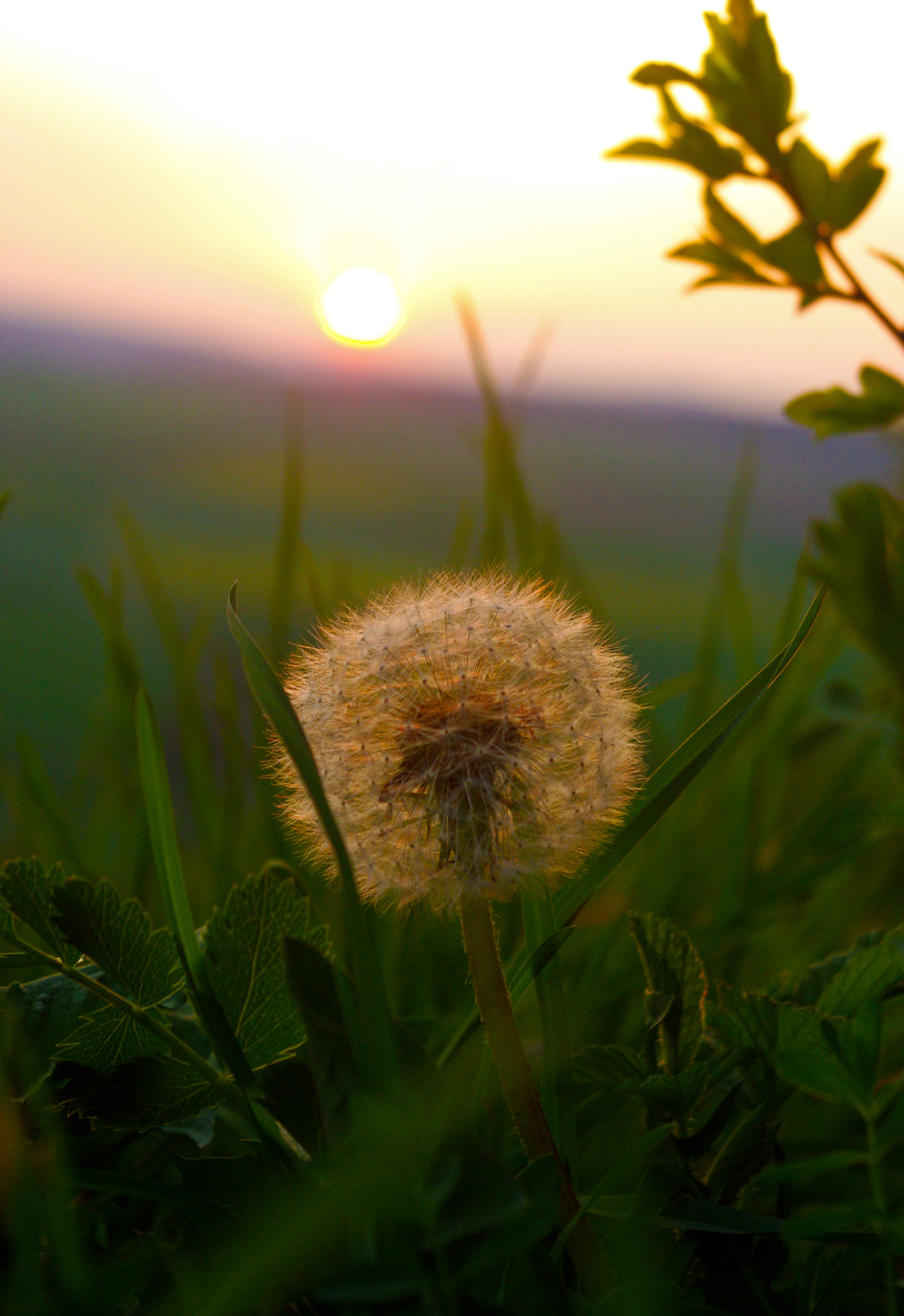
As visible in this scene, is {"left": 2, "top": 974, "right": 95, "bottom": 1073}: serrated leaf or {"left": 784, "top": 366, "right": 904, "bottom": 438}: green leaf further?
{"left": 784, "top": 366, "right": 904, "bottom": 438}: green leaf

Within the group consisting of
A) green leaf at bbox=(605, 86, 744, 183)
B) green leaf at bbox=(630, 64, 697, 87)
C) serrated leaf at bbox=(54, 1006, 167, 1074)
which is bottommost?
serrated leaf at bbox=(54, 1006, 167, 1074)

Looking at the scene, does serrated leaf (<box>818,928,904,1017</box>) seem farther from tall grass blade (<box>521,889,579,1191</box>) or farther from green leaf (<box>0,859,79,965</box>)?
green leaf (<box>0,859,79,965</box>)

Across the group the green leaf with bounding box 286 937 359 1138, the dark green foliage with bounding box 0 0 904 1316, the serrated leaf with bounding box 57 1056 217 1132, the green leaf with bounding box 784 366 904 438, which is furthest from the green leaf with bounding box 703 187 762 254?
the serrated leaf with bounding box 57 1056 217 1132

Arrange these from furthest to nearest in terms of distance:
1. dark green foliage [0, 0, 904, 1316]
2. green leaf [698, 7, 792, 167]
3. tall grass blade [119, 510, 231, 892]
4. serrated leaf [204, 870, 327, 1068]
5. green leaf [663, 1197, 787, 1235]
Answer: tall grass blade [119, 510, 231, 892], green leaf [698, 7, 792, 167], serrated leaf [204, 870, 327, 1068], green leaf [663, 1197, 787, 1235], dark green foliage [0, 0, 904, 1316]

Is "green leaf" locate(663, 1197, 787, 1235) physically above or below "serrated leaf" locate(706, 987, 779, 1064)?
below

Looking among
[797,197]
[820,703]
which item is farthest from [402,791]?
[820,703]

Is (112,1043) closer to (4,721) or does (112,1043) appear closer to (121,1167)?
(121,1167)

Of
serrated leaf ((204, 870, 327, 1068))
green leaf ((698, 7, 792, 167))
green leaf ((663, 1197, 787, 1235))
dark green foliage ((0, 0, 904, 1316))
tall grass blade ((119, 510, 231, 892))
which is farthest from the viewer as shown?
tall grass blade ((119, 510, 231, 892))

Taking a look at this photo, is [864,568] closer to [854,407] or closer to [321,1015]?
[854,407]
